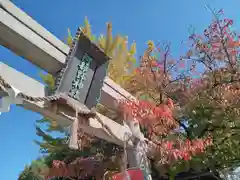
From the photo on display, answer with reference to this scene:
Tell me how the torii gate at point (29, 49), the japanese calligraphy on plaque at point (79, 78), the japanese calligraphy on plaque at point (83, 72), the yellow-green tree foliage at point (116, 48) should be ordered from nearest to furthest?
the torii gate at point (29, 49), the japanese calligraphy on plaque at point (83, 72), the japanese calligraphy on plaque at point (79, 78), the yellow-green tree foliage at point (116, 48)

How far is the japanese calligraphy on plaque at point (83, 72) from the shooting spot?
2951 millimetres

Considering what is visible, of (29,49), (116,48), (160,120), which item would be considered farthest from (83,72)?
(116,48)

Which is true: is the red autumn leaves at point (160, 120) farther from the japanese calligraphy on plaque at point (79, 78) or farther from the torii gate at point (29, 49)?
the torii gate at point (29, 49)

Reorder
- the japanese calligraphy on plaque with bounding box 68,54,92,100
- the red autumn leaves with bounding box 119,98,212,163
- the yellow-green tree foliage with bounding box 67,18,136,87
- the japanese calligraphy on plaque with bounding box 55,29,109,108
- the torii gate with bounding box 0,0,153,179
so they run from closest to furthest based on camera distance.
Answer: the torii gate with bounding box 0,0,153,179, the japanese calligraphy on plaque with bounding box 55,29,109,108, the japanese calligraphy on plaque with bounding box 68,54,92,100, the red autumn leaves with bounding box 119,98,212,163, the yellow-green tree foliage with bounding box 67,18,136,87

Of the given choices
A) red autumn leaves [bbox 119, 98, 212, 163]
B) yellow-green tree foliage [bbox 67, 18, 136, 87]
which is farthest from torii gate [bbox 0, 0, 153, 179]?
yellow-green tree foliage [bbox 67, 18, 136, 87]

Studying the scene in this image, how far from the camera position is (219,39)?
604 cm

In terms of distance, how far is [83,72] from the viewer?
10.6ft

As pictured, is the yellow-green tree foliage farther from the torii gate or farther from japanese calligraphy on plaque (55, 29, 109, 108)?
the torii gate

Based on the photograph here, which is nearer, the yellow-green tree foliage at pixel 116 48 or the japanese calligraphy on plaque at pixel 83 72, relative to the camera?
the japanese calligraphy on plaque at pixel 83 72

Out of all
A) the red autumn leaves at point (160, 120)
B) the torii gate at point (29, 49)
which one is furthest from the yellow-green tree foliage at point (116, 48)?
the torii gate at point (29, 49)

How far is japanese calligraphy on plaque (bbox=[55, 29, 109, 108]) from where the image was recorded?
9.68 ft

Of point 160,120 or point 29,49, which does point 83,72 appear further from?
point 160,120

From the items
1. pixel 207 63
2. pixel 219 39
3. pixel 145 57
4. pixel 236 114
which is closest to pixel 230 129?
pixel 236 114

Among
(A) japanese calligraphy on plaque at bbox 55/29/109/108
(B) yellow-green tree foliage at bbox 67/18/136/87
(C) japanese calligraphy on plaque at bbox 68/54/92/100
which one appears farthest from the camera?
(B) yellow-green tree foliage at bbox 67/18/136/87
